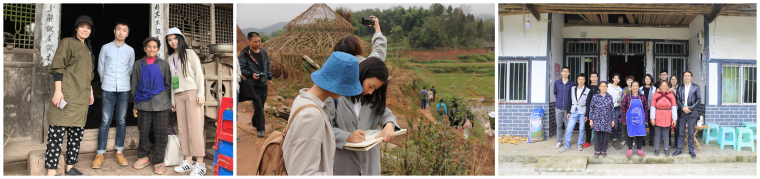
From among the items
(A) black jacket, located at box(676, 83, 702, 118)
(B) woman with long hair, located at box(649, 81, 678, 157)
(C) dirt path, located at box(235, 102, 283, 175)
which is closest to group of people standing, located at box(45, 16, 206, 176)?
(C) dirt path, located at box(235, 102, 283, 175)

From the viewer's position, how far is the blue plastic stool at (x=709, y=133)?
6.04 metres

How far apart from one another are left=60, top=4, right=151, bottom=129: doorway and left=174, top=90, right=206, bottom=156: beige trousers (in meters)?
1.41

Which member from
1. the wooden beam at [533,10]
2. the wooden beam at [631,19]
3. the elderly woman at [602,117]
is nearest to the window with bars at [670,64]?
the wooden beam at [631,19]

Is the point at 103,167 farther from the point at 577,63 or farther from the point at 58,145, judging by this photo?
the point at 577,63

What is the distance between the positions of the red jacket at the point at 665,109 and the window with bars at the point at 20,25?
705cm

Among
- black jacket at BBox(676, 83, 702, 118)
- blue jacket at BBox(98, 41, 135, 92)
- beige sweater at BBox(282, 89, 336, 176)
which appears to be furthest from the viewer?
black jacket at BBox(676, 83, 702, 118)

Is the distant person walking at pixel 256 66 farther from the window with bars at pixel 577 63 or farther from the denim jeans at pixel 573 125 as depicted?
the window with bars at pixel 577 63

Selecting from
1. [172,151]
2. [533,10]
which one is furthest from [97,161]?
[533,10]

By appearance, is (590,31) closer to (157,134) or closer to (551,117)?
(551,117)

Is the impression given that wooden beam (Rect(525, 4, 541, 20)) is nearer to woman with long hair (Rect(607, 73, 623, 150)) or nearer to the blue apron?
woman with long hair (Rect(607, 73, 623, 150))

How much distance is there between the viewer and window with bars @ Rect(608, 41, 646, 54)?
748cm

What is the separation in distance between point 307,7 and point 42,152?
11.7 ft

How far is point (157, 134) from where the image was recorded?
3801 millimetres

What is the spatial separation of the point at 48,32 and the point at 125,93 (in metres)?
0.96
